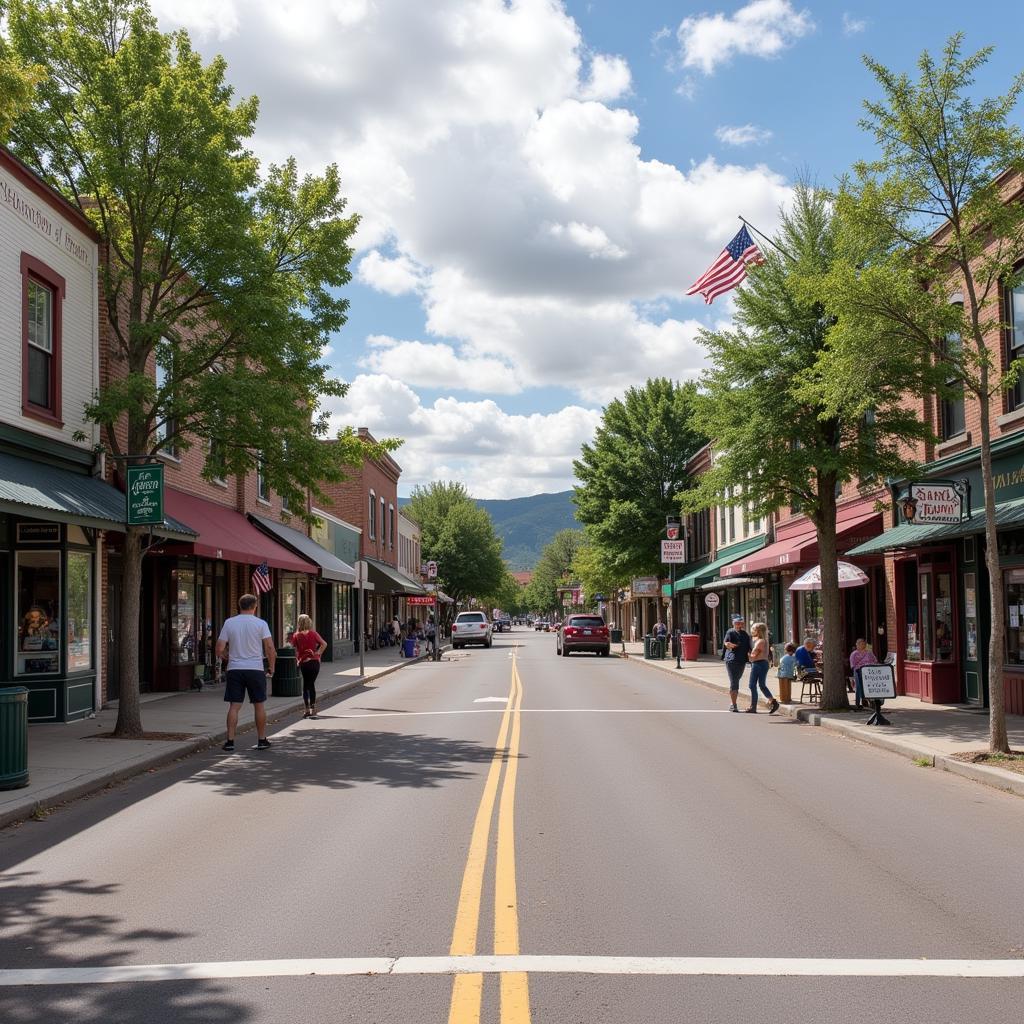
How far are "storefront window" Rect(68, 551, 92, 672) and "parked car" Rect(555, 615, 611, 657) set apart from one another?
2834cm

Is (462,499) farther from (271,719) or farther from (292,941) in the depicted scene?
(292,941)

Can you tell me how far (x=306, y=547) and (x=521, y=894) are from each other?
82.9 ft

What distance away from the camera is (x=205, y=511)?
22547 millimetres

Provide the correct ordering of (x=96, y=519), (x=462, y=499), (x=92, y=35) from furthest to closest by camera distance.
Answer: (x=462, y=499) → (x=92, y=35) → (x=96, y=519)

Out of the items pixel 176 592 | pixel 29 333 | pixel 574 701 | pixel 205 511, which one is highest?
pixel 29 333

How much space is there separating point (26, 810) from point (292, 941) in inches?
187

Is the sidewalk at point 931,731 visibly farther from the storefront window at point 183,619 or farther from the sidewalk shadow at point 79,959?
the storefront window at point 183,619

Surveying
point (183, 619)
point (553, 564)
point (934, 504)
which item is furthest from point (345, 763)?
point (553, 564)

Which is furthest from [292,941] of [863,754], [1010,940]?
[863,754]

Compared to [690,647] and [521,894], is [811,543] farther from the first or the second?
[521,894]

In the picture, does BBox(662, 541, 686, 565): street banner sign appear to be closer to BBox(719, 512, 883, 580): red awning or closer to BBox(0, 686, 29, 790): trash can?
BBox(719, 512, 883, 580): red awning

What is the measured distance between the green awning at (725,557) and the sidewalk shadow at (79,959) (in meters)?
30.1

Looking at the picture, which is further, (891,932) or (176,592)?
(176,592)

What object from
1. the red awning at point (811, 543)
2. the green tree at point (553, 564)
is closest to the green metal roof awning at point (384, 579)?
the red awning at point (811, 543)
